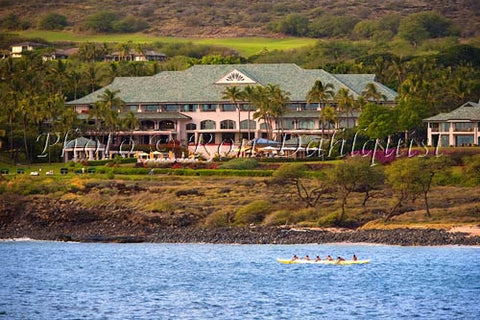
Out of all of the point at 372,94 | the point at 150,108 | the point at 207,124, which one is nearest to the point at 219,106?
the point at 207,124

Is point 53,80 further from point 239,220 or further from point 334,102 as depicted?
point 239,220

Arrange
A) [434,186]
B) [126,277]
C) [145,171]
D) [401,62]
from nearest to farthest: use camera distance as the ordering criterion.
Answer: [126,277], [434,186], [145,171], [401,62]

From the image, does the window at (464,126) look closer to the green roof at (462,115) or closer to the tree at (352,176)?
the green roof at (462,115)

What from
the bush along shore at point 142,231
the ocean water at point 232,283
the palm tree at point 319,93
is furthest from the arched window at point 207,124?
the ocean water at point 232,283

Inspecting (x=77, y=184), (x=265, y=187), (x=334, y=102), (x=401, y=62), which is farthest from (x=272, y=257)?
(x=401, y=62)

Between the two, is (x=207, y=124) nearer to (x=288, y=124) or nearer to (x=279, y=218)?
(x=288, y=124)

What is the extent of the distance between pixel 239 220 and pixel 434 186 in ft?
61.9

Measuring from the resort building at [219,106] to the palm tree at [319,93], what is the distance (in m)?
1.33

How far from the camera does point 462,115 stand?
13925 cm

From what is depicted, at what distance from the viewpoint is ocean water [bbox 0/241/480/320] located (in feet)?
238

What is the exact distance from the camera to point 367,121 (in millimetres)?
137375

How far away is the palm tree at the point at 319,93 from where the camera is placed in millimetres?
148625

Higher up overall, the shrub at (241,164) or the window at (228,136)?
the window at (228,136)

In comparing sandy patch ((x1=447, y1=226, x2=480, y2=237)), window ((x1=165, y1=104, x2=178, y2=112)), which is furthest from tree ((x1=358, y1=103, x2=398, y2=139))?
sandy patch ((x1=447, y1=226, x2=480, y2=237))
